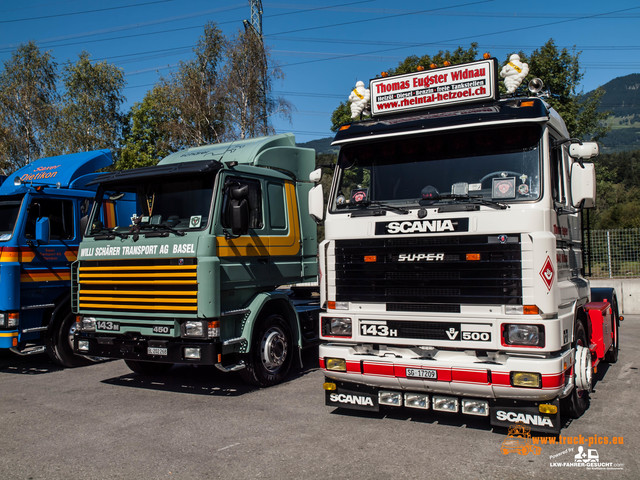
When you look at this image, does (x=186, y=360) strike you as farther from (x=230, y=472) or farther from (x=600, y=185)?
(x=600, y=185)

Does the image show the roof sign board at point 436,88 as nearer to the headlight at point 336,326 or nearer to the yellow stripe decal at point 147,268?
the headlight at point 336,326

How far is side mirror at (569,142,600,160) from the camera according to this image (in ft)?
18.5

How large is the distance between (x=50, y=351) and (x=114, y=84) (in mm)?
27361

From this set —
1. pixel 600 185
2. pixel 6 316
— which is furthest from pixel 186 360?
pixel 600 185

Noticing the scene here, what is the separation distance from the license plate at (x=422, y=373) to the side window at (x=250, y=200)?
3.05m

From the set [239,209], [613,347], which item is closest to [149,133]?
[239,209]

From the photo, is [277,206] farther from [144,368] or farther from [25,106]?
[25,106]

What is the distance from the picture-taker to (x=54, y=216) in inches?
362

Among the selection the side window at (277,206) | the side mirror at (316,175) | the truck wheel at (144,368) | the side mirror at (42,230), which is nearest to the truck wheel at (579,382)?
the side mirror at (316,175)

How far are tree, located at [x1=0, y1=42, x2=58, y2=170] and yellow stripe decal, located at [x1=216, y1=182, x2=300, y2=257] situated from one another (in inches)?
1082

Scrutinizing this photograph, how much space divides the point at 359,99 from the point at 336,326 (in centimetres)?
280

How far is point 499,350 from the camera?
16.5 ft

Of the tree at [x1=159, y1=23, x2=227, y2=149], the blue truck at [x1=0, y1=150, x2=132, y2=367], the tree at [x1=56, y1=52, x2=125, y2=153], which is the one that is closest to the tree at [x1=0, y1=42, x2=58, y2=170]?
the tree at [x1=56, y1=52, x2=125, y2=153]

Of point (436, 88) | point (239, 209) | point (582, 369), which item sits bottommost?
point (582, 369)
